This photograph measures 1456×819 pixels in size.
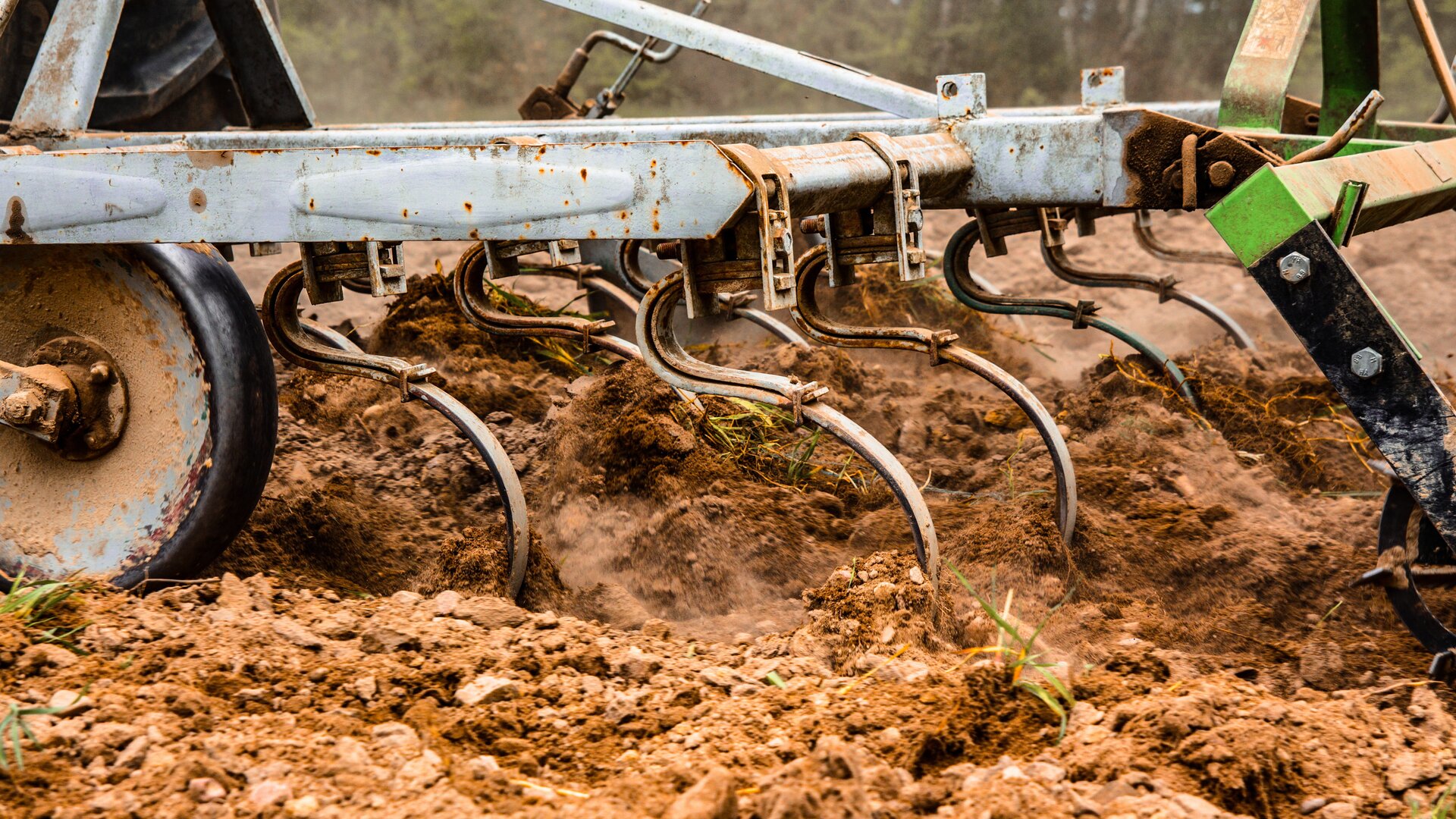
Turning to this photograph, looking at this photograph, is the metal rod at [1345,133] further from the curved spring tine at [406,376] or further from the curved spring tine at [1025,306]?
the curved spring tine at [406,376]

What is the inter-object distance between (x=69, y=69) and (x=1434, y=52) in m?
3.36

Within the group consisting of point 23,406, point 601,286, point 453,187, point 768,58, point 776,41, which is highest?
point 776,41

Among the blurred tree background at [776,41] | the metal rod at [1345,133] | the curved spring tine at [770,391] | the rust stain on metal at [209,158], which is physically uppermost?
the blurred tree background at [776,41]

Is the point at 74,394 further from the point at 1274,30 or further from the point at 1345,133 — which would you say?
the point at 1274,30

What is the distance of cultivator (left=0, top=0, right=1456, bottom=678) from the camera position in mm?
2318

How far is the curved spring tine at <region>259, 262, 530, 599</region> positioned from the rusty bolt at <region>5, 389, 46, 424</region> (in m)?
0.56

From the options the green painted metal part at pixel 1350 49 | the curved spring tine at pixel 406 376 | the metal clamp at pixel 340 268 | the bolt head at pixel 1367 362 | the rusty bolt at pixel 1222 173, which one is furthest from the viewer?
the green painted metal part at pixel 1350 49

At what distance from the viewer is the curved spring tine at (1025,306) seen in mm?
4059

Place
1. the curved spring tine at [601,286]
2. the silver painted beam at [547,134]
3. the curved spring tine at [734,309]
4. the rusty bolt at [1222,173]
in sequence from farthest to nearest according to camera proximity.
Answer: the curved spring tine at [601,286] → the curved spring tine at [734,309] → the silver painted beam at [547,134] → the rusty bolt at [1222,173]

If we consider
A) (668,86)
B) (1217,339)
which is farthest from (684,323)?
(668,86)

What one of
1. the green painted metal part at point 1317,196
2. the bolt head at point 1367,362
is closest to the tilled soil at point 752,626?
the bolt head at point 1367,362

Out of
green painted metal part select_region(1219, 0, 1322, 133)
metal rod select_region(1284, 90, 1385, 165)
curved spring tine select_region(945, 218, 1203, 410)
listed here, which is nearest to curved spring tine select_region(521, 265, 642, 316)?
curved spring tine select_region(945, 218, 1203, 410)

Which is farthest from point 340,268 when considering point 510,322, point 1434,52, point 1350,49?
point 1350,49

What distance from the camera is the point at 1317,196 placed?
2.31 m
